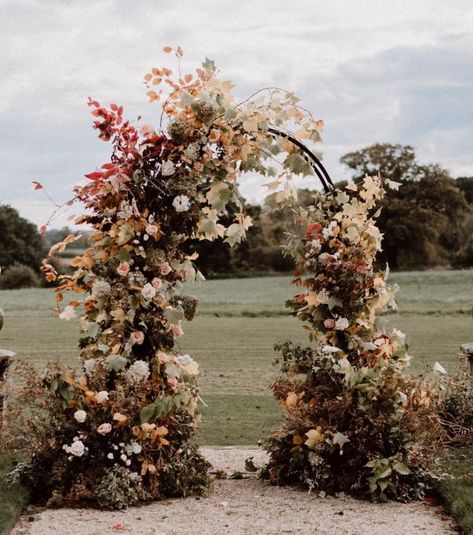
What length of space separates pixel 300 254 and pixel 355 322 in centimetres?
79

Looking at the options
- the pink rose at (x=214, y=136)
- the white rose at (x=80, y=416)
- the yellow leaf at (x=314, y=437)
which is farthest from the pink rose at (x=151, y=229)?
the yellow leaf at (x=314, y=437)

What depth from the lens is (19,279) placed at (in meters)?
61.2

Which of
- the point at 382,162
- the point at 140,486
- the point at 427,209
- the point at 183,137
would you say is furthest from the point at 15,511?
the point at 382,162

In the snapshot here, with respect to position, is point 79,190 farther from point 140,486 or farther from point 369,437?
point 369,437

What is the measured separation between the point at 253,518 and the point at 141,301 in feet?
6.21

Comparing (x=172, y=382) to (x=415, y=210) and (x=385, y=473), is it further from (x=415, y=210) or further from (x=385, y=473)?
(x=415, y=210)

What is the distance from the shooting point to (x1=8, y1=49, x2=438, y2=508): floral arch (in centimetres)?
670

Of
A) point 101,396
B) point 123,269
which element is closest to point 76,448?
point 101,396

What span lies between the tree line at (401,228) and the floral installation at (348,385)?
47.1 meters

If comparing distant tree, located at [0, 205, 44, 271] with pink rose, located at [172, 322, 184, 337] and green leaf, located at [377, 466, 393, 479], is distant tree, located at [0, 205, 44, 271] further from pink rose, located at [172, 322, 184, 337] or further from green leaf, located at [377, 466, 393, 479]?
green leaf, located at [377, 466, 393, 479]

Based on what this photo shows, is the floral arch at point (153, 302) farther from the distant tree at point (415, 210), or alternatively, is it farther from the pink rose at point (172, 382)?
the distant tree at point (415, 210)

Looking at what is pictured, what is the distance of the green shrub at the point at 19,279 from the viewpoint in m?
60.9

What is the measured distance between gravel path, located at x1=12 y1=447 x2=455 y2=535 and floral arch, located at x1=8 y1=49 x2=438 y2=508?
20cm

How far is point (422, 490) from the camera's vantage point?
6.98m
